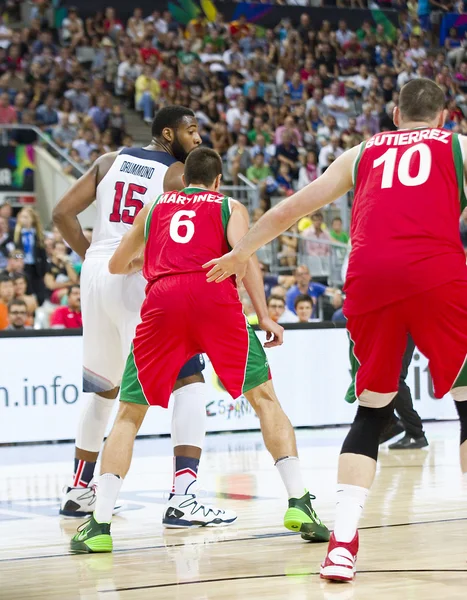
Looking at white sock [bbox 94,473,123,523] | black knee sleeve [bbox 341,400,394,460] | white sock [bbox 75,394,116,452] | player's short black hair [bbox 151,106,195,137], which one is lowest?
white sock [bbox 94,473,123,523]

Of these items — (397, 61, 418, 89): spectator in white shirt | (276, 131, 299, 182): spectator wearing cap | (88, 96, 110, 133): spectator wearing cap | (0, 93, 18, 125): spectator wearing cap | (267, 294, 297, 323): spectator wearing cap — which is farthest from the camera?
(397, 61, 418, 89): spectator in white shirt

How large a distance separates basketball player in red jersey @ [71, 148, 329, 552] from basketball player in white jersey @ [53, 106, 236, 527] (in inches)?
25.8

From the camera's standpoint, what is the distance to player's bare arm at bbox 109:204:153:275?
567 centimetres

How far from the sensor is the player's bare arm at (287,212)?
175 inches

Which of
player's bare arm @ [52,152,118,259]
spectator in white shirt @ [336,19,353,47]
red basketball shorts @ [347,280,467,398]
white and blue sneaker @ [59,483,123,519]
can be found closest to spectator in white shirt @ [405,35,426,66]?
spectator in white shirt @ [336,19,353,47]

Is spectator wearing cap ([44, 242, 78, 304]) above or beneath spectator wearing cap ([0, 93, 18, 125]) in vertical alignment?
beneath

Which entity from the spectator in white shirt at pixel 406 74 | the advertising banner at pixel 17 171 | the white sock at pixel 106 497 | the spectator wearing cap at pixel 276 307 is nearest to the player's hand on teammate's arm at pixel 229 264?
the white sock at pixel 106 497

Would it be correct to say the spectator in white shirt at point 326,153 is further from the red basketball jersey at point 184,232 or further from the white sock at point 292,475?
the white sock at point 292,475

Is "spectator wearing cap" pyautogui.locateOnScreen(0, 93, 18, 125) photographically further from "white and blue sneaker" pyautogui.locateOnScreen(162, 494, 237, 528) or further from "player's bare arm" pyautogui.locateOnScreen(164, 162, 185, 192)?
"white and blue sneaker" pyautogui.locateOnScreen(162, 494, 237, 528)

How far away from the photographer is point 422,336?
14.3 ft

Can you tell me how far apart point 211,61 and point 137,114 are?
2.12m

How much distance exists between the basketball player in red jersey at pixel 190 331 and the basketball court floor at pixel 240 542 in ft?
0.95

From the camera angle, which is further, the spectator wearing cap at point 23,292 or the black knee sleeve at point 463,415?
the spectator wearing cap at point 23,292

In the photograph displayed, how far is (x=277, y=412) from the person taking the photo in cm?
562
